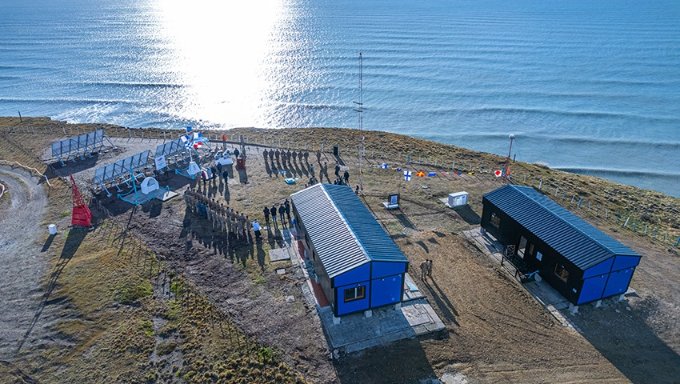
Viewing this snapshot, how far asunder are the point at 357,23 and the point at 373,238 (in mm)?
152790

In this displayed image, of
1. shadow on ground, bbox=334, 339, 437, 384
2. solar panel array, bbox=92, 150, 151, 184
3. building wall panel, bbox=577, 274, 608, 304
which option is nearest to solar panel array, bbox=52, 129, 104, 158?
solar panel array, bbox=92, 150, 151, 184

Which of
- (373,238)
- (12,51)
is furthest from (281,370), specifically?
(12,51)

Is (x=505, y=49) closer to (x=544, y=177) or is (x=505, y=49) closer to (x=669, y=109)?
(x=669, y=109)

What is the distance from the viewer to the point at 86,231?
30.5m

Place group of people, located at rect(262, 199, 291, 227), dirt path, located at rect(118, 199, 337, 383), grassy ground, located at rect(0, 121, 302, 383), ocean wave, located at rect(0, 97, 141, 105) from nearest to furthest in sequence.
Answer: grassy ground, located at rect(0, 121, 302, 383), dirt path, located at rect(118, 199, 337, 383), group of people, located at rect(262, 199, 291, 227), ocean wave, located at rect(0, 97, 141, 105)

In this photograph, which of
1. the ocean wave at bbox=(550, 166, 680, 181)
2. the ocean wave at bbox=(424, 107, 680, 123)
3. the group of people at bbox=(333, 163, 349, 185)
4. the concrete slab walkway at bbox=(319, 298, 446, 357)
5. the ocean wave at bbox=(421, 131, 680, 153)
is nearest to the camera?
the concrete slab walkway at bbox=(319, 298, 446, 357)

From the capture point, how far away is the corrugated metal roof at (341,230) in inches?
868

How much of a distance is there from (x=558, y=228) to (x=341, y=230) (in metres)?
12.7

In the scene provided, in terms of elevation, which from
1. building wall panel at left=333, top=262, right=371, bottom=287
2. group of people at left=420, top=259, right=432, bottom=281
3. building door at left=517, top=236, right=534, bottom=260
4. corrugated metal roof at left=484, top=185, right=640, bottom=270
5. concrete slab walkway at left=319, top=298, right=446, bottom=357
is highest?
corrugated metal roof at left=484, top=185, right=640, bottom=270

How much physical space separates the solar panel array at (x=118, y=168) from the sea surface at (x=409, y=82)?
30.4 meters

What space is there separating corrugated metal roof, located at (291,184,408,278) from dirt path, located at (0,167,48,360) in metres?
15.7

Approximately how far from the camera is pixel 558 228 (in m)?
25.2

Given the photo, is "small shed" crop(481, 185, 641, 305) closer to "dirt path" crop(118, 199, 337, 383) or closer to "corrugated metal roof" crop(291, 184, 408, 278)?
"corrugated metal roof" crop(291, 184, 408, 278)

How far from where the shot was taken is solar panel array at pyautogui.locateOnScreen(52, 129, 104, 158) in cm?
4162
